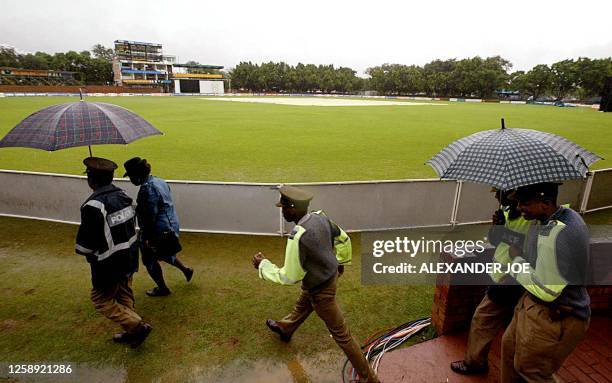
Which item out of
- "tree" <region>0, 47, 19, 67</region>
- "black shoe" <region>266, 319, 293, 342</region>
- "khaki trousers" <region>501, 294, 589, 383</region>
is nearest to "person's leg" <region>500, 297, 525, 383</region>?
"khaki trousers" <region>501, 294, 589, 383</region>

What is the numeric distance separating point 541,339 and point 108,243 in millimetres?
3211

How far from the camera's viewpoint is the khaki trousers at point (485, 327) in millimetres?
2648

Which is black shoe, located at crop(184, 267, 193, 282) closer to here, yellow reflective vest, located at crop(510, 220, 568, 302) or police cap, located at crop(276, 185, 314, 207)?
police cap, located at crop(276, 185, 314, 207)

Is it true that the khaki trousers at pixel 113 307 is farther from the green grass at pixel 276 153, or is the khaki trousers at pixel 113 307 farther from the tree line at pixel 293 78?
the tree line at pixel 293 78

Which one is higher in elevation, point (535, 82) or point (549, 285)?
point (535, 82)

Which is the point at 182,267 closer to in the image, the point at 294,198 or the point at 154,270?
the point at 154,270

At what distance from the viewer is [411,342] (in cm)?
333

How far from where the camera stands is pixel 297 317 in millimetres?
3219

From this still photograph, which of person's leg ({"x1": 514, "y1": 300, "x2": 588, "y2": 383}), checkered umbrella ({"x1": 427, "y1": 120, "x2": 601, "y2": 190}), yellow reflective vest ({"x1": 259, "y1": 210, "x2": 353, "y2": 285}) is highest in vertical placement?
checkered umbrella ({"x1": 427, "y1": 120, "x2": 601, "y2": 190})

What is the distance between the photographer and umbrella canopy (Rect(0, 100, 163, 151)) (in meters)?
3.29

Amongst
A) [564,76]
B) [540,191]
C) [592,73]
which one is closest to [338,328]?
[540,191]

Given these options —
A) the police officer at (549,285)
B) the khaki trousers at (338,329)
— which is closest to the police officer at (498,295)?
the police officer at (549,285)

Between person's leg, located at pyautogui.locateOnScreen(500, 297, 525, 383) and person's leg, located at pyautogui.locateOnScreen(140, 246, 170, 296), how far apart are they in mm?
3442

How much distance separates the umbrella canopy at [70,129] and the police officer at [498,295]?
351cm
